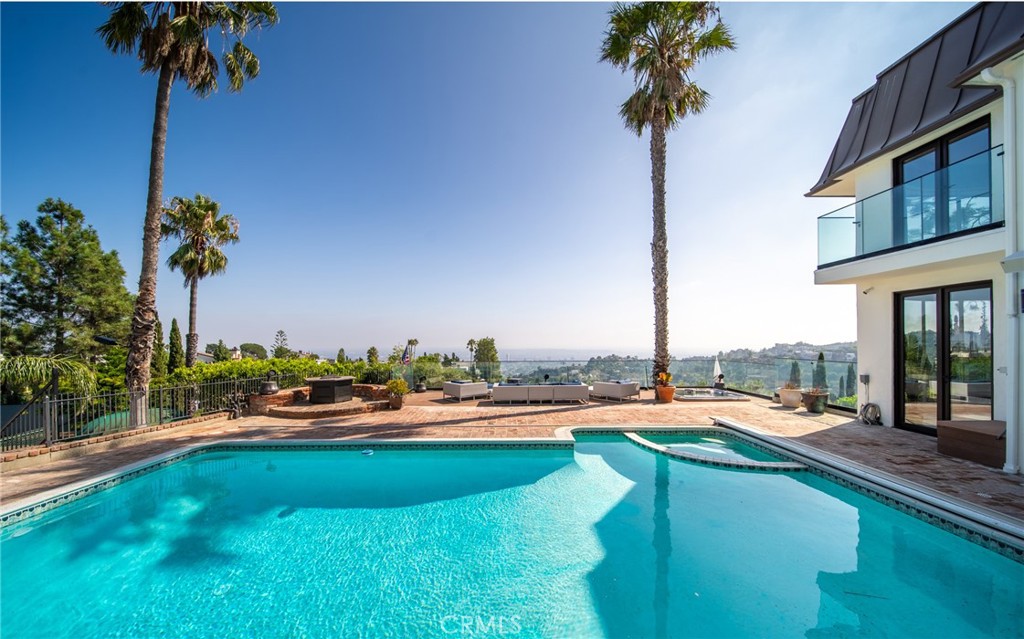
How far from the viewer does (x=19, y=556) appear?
4332 millimetres

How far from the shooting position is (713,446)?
805cm

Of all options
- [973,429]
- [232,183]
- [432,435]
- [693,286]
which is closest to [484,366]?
[432,435]

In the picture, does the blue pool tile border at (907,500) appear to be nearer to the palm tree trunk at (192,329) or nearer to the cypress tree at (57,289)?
the palm tree trunk at (192,329)

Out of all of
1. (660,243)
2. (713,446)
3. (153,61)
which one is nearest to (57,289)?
(153,61)

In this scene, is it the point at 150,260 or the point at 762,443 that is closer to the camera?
the point at 762,443

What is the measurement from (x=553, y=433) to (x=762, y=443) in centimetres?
435

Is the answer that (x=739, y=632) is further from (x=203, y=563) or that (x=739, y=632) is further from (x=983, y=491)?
(x=203, y=563)

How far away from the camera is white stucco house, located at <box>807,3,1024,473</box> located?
17.5 ft

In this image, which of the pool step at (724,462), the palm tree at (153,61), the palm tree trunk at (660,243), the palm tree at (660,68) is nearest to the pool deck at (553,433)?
the pool step at (724,462)

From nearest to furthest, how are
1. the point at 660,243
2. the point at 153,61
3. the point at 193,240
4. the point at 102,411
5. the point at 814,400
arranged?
the point at 102,411
the point at 153,61
the point at 814,400
the point at 660,243
the point at 193,240

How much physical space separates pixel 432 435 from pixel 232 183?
1391cm

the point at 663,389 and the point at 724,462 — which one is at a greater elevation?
the point at 663,389

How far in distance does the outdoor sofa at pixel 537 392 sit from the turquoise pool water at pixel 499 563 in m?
5.64

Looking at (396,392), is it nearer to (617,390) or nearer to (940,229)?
(617,390)
